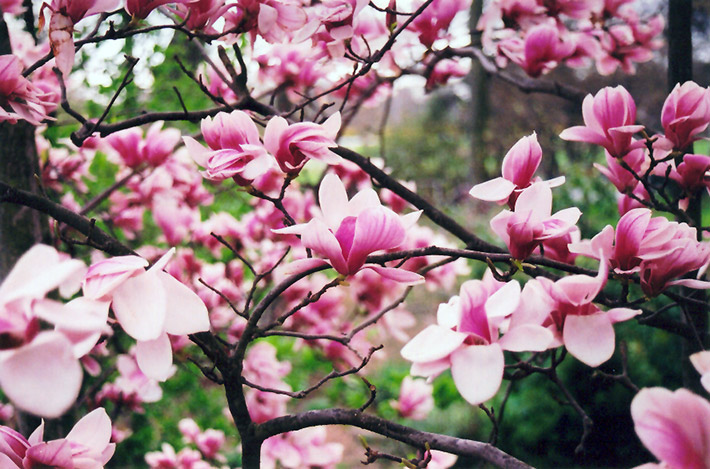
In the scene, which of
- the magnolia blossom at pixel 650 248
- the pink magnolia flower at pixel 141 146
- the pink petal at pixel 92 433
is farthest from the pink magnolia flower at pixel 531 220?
the pink magnolia flower at pixel 141 146

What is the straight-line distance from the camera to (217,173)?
2.31ft

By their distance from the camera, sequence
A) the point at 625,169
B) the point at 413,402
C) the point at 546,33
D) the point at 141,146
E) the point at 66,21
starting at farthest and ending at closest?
the point at 413,402 < the point at 141,146 < the point at 546,33 < the point at 625,169 < the point at 66,21

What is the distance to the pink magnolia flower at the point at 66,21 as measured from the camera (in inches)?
28.0

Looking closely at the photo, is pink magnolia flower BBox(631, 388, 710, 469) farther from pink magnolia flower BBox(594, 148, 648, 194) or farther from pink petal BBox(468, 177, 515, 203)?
pink magnolia flower BBox(594, 148, 648, 194)

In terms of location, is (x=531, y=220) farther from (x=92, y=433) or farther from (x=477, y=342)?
(x=92, y=433)

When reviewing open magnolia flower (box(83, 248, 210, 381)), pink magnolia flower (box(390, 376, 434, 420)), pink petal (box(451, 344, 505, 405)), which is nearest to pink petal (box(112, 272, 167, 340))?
open magnolia flower (box(83, 248, 210, 381))

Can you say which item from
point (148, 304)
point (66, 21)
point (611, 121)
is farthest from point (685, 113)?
point (66, 21)

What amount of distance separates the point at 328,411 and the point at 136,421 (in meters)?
1.63

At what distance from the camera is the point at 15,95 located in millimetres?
772

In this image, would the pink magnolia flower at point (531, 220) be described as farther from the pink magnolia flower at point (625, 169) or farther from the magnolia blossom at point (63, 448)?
the magnolia blossom at point (63, 448)

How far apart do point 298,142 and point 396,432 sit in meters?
0.39

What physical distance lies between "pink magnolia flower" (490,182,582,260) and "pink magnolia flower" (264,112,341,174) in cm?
24

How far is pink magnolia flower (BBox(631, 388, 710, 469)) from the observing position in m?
0.39

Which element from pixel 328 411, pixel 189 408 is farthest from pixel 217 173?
pixel 189 408
